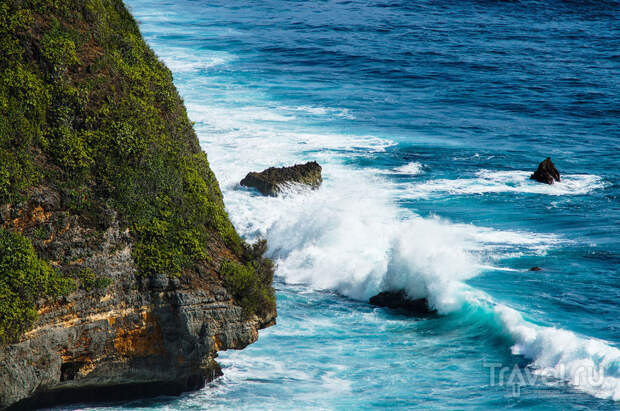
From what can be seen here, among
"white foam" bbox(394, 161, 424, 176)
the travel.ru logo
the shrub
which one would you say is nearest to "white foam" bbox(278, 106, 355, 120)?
"white foam" bbox(394, 161, 424, 176)

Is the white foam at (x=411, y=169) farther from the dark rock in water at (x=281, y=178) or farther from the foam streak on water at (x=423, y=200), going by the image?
the dark rock in water at (x=281, y=178)

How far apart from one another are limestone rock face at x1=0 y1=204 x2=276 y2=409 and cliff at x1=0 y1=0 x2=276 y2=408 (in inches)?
0.8

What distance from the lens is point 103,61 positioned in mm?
13047

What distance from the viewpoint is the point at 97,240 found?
11555 millimetres

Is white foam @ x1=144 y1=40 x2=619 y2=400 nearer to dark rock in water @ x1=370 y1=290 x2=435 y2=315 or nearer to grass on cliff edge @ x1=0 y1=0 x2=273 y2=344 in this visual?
dark rock in water @ x1=370 y1=290 x2=435 y2=315

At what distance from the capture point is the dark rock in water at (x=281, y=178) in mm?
25734

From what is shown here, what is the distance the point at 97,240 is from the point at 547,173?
66.8ft

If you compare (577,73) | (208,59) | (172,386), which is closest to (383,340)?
(172,386)

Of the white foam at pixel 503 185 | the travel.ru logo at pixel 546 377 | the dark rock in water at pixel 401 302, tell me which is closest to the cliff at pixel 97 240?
the travel.ru logo at pixel 546 377

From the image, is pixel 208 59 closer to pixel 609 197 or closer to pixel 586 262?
pixel 609 197

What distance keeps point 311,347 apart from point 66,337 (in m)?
6.29

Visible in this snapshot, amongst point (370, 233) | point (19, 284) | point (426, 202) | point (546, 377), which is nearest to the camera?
point (19, 284)

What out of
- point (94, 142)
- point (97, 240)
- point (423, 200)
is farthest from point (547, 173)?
point (97, 240)

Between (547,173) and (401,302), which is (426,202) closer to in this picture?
(547,173)
